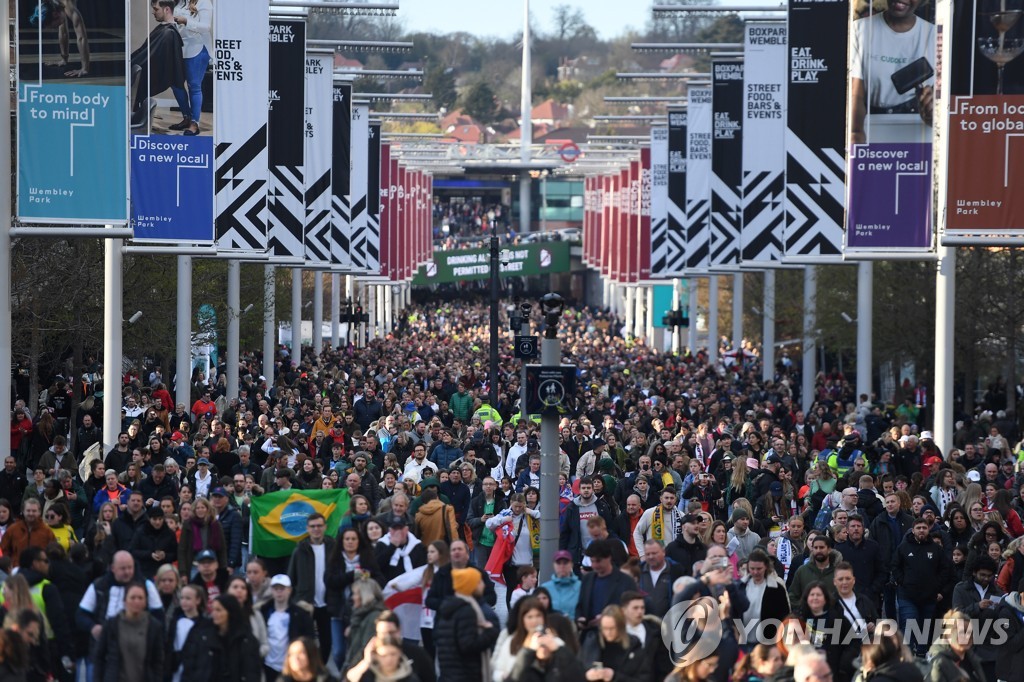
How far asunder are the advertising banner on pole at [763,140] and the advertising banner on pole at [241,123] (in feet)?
32.3

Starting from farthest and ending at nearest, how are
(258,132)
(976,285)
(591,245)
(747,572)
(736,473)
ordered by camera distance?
(591,245) → (976,285) → (258,132) → (736,473) → (747,572)

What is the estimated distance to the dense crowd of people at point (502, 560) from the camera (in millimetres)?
12422

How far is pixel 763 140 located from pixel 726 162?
212 inches

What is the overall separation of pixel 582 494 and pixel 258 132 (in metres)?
12.8

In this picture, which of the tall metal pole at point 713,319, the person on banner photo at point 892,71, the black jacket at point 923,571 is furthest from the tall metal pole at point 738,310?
the black jacket at point 923,571

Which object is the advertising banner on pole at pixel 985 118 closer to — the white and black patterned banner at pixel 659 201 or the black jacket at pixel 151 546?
the black jacket at pixel 151 546

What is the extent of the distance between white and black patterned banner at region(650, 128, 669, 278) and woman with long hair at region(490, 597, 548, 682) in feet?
138

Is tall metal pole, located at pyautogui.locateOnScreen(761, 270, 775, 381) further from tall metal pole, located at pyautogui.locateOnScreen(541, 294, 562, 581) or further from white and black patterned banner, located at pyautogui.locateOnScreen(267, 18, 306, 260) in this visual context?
tall metal pole, located at pyautogui.locateOnScreen(541, 294, 562, 581)

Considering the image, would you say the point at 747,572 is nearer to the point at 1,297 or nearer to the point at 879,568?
the point at 879,568

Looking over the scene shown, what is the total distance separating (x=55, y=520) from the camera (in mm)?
16391

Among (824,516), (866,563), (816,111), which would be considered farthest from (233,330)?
(866,563)

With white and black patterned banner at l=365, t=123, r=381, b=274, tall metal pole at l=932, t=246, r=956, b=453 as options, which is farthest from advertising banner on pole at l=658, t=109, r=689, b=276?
tall metal pole at l=932, t=246, r=956, b=453

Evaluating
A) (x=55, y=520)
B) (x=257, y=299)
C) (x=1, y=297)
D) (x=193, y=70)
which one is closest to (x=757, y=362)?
(x=257, y=299)

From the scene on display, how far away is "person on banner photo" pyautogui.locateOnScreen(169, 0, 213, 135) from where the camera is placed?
25203 millimetres
